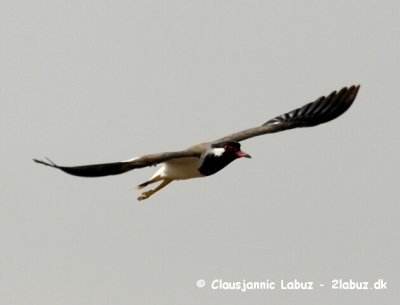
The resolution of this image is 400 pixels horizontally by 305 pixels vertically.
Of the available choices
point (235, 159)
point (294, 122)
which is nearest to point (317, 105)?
point (294, 122)

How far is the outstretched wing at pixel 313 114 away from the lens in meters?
23.1

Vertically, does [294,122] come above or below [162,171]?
above

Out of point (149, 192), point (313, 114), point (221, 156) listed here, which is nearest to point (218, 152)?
point (221, 156)

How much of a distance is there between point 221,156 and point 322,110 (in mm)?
3361

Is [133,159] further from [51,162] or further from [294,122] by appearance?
[294,122]

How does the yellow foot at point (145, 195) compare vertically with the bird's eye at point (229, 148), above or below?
below

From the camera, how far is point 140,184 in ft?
74.0

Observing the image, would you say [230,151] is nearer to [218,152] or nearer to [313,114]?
[218,152]

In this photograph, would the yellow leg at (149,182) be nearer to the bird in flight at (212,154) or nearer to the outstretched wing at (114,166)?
the bird in flight at (212,154)

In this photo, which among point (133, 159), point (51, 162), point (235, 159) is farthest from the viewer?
point (235, 159)

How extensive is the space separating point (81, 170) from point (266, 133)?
5.62m

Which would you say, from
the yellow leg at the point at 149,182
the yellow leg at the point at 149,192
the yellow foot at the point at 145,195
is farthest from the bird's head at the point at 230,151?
the yellow foot at the point at 145,195

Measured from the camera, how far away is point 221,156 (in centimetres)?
2122

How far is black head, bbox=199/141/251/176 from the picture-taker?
69.6ft
